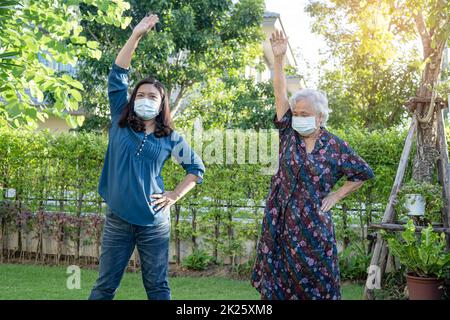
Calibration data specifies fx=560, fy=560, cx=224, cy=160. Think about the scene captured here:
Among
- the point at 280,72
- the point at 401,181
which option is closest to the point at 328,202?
the point at 280,72

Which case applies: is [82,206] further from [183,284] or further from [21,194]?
[183,284]

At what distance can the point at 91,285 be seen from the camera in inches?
245

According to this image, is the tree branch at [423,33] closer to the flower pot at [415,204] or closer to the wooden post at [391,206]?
the wooden post at [391,206]

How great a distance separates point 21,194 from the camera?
788 centimetres

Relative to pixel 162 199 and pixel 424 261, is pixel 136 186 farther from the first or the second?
pixel 424 261

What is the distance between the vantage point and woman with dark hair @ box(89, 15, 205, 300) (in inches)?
134

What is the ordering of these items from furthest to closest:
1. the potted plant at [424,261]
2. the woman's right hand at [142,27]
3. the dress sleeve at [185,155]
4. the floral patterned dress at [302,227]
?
the potted plant at [424,261] < the dress sleeve at [185,155] < the woman's right hand at [142,27] < the floral patterned dress at [302,227]

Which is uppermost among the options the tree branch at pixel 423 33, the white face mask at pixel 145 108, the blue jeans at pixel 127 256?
the tree branch at pixel 423 33

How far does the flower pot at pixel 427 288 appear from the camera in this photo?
5035mm

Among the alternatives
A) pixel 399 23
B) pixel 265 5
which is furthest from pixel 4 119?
pixel 265 5

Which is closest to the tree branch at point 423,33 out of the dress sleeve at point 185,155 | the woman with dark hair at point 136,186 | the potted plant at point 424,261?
the potted plant at point 424,261

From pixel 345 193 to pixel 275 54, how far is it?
99cm

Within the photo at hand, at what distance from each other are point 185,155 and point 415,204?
2937 millimetres

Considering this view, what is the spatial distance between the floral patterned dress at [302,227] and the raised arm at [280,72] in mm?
220
